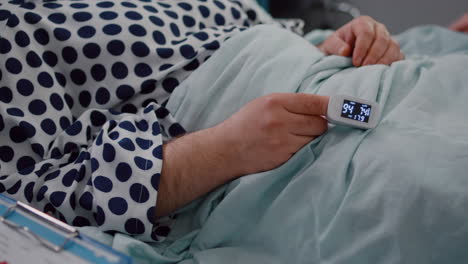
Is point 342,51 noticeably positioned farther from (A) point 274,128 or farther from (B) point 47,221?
(B) point 47,221

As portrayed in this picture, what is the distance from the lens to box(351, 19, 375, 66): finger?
0.74 meters

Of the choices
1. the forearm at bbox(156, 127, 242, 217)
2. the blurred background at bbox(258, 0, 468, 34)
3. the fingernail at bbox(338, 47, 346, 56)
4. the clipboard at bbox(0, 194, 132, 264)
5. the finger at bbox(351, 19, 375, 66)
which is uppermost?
the finger at bbox(351, 19, 375, 66)

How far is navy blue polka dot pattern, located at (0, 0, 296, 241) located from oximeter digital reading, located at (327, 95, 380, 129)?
0.88 feet

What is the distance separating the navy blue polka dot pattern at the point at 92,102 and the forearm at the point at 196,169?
0.09ft

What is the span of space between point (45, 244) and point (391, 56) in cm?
69

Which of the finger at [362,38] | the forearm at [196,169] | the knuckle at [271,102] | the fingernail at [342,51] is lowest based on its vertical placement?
the forearm at [196,169]

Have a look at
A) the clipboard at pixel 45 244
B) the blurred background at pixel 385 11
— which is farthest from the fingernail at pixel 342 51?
the blurred background at pixel 385 11

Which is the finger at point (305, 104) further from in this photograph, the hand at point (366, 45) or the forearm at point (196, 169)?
the hand at point (366, 45)

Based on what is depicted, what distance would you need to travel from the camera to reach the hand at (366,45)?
75cm

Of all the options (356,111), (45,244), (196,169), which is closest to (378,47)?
(356,111)

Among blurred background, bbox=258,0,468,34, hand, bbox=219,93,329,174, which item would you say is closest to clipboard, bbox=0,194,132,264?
hand, bbox=219,93,329,174

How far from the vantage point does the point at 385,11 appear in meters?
1.81

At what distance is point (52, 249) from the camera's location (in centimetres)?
43

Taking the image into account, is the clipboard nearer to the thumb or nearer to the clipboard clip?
the clipboard clip
